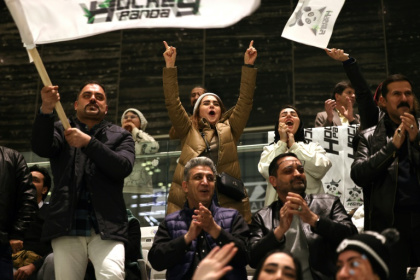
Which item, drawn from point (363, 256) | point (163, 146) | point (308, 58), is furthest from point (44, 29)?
point (308, 58)

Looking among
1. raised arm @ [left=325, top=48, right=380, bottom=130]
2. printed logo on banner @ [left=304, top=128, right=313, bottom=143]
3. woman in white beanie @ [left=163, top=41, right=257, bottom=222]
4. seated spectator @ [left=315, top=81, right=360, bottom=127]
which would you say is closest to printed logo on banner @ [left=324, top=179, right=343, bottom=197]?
printed logo on banner @ [left=304, top=128, right=313, bottom=143]

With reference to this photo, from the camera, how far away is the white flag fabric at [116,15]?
192 inches

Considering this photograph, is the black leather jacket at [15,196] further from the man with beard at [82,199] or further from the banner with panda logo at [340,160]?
the banner with panda logo at [340,160]

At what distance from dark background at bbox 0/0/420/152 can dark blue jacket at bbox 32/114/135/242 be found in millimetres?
5426

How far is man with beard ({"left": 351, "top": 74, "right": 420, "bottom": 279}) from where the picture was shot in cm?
463

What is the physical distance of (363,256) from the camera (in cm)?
391

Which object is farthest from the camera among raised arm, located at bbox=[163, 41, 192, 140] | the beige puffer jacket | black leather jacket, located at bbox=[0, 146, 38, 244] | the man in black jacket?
raised arm, located at bbox=[163, 41, 192, 140]

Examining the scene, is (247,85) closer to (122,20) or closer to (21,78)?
(122,20)

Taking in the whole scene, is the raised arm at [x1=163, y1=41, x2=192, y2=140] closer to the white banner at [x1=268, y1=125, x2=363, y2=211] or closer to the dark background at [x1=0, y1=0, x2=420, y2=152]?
the white banner at [x1=268, y1=125, x2=363, y2=211]

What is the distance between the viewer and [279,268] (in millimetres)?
3965

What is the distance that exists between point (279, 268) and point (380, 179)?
3.68 feet

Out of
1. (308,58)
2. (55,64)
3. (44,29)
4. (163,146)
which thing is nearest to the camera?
(44,29)

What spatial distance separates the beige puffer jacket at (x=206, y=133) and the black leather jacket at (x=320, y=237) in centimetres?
102

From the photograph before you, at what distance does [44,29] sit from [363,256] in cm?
231
